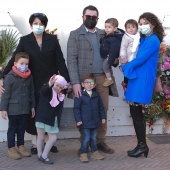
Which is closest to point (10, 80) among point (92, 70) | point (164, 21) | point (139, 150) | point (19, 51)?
point (19, 51)

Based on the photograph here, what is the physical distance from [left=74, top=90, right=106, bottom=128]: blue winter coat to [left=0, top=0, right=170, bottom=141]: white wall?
117cm

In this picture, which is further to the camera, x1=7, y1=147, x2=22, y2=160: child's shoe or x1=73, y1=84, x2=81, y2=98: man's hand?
x1=7, y1=147, x2=22, y2=160: child's shoe

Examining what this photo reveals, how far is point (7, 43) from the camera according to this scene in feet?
19.4

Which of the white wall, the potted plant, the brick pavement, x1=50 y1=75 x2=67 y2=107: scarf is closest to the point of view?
x1=50 y1=75 x2=67 y2=107: scarf

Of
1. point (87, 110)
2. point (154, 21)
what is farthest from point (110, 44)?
point (87, 110)

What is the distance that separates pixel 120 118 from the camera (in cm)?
666

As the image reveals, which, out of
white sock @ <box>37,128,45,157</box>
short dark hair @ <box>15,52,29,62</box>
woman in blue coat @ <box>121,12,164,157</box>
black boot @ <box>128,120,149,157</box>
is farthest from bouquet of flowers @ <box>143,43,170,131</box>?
short dark hair @ <box>15,52,29,62</box>

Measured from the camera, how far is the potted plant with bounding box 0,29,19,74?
5.90 m

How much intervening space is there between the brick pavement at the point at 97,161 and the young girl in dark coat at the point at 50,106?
0.99 feet

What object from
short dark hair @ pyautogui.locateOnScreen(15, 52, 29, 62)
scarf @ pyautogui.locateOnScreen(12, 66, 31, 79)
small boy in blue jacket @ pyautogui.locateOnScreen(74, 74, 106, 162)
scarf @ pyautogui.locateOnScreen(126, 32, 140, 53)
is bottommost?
small boy in blue jacket @ pyautogui.locateOnScreen(74, 74, 106, 162)

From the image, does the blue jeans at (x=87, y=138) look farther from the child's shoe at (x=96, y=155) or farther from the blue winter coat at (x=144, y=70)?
the blue winter coat at (x=144, y=70)

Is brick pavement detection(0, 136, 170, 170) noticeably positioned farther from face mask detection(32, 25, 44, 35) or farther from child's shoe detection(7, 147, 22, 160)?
face mask detection(32, 25, 44, 35)

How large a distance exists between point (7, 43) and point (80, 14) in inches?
50.6

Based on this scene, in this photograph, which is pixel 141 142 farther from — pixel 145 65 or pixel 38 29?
pixel 38 29
